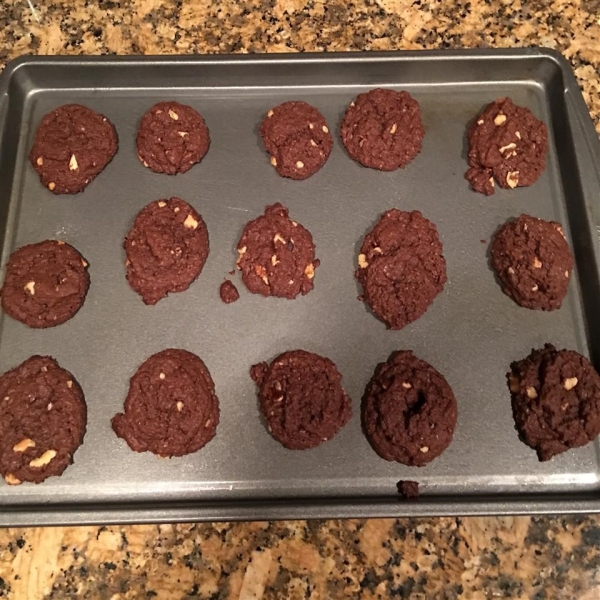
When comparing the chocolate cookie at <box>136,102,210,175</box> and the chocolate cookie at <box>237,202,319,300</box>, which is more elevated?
the chocolate cookie at <box>136,102,210,175</box>

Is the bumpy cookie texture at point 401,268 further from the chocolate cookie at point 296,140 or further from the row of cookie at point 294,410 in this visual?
the chocolate cookie at point 296,140

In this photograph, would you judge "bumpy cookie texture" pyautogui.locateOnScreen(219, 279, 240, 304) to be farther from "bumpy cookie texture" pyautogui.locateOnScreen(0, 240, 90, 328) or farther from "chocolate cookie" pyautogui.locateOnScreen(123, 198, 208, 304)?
"bumpy cookie texture" pyautogui.locateOnScreen(0, 240, 90, 328)

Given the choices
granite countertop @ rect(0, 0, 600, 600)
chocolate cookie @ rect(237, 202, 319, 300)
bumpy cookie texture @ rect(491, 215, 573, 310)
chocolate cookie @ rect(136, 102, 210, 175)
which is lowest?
granite countertop @ rect(0, 0, 600, 600)

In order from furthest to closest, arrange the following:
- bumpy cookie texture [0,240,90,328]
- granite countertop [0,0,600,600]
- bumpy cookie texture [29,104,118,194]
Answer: bumpy cookie texture [29,104,118,194], bumpy cookie texture [0,240,90,328], granite countertop [0,0,600,600]

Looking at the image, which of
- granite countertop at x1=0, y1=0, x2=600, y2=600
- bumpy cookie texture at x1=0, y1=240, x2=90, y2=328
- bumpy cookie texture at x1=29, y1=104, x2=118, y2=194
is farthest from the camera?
bumpy cookie texture at x1=29, y1=104, x2=118, y2=194

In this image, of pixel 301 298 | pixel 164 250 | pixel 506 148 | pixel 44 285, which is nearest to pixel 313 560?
pixel 301 298

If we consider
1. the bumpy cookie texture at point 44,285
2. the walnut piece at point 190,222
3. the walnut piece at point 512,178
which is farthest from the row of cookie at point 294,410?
the walnut piece at point 512,178

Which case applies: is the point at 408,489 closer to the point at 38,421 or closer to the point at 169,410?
the point at 169,410

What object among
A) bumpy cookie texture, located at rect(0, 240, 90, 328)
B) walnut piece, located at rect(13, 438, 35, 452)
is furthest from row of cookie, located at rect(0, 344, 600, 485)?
bumpy cookie texture, located at rect(0, 240, 90, 328)
